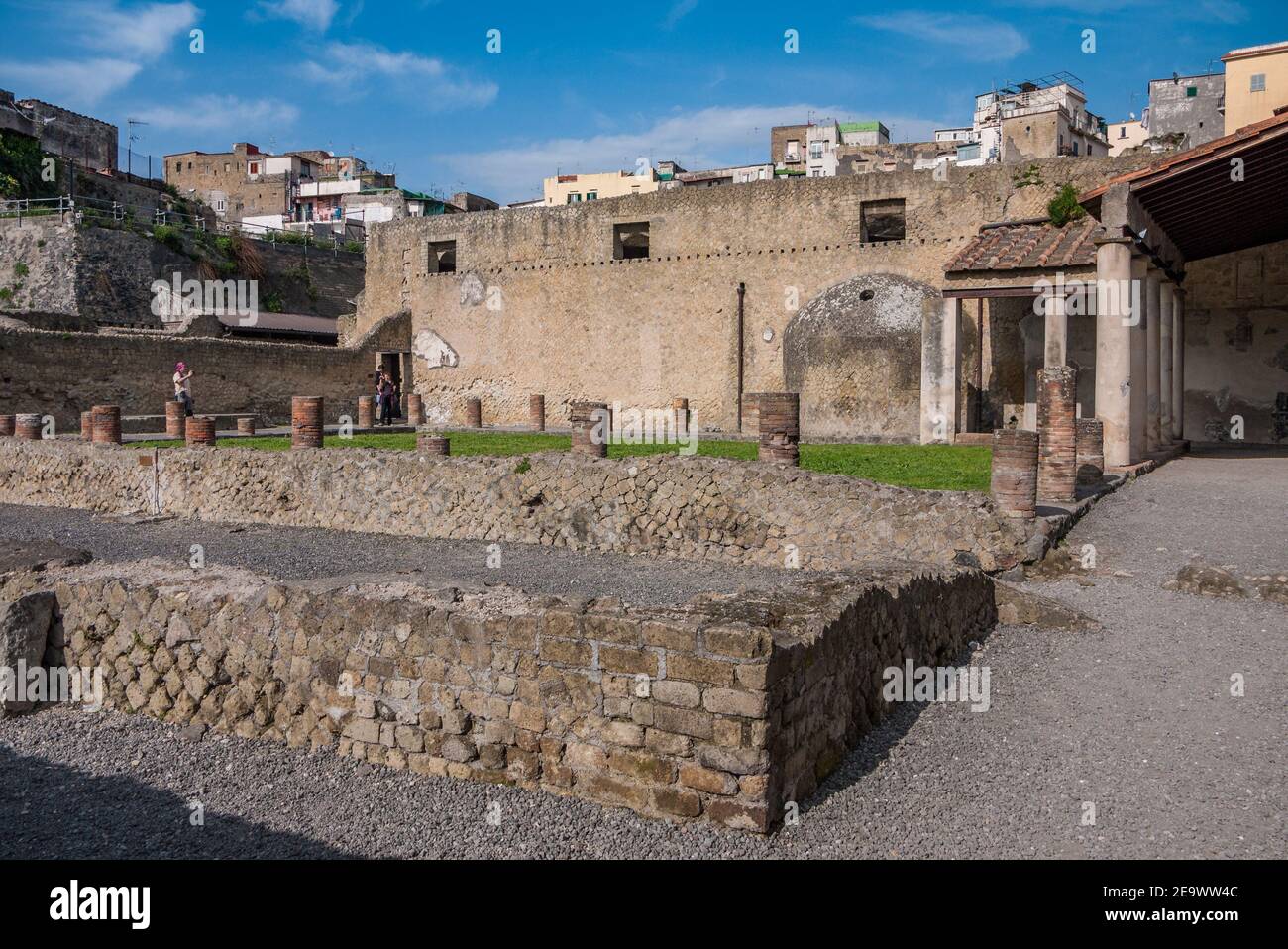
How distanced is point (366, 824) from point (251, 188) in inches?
2294

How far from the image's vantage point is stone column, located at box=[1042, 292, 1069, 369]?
47.1ft

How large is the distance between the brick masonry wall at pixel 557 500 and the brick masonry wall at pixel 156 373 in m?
6.17

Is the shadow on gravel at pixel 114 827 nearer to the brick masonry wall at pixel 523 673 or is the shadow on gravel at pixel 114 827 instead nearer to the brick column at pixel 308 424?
the brick masonry wall at pixel 523 673

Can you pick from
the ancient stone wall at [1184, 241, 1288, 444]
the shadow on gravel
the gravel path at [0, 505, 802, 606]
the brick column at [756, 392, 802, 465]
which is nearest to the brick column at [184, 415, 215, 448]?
the gravel path at [0, 505, 802, 606]

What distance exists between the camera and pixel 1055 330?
14484 mm

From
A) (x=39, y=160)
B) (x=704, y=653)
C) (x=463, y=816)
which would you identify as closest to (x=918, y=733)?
(x=704, y=653)

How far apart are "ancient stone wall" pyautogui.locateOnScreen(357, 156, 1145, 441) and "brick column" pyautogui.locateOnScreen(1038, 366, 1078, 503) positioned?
23.3 feet

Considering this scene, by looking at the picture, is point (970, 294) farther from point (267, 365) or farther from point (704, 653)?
point (267, 365)

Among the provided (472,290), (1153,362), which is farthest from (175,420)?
(1153,362)

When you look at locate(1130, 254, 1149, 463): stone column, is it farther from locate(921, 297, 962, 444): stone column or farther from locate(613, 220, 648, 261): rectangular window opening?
locate(613, 220, 648, 261): rectangular window opening

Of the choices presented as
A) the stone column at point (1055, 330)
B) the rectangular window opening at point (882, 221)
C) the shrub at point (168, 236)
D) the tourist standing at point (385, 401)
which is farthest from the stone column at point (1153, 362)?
the shrub at point (168, 236)

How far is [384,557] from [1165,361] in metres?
12.3

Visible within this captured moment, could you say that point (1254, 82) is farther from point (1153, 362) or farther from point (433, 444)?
point (433, 444)

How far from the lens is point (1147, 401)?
14.1 meters
